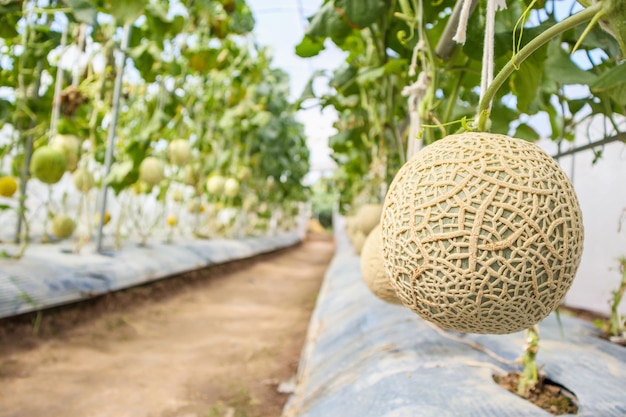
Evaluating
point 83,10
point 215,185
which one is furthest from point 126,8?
point 215,185

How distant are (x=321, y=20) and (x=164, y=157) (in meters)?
3.13

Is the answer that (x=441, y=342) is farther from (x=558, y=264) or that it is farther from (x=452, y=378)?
(x=558, y=264)

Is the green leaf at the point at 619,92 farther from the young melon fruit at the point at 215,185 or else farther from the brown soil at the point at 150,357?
the young melon fruit at the point at 215,185

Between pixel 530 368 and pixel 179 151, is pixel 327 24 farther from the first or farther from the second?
pixel 179 151

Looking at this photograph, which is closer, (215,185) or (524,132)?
(524,132)

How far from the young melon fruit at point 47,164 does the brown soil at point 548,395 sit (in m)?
2.09

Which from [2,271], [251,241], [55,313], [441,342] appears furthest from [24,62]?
[251,241]

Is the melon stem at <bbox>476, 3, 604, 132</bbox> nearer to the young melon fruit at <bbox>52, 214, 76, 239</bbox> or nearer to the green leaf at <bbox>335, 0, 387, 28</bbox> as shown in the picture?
the green leaf at <bbox>335, 0, 387, 28</bbox>

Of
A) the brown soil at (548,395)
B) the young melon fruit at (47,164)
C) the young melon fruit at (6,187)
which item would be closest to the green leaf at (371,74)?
the brown soil at (548,395)

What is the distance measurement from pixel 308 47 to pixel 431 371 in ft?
4.19

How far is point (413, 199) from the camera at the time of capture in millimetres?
689

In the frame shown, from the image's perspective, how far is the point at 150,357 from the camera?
2400 millimetres

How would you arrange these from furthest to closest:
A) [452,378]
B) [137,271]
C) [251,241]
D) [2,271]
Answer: [251,241], [137,271], [2,271], [452,378]

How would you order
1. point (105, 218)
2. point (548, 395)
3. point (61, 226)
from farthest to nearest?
1. point (105, 218)
2. point (61, 226)
3. point (548, 395)
